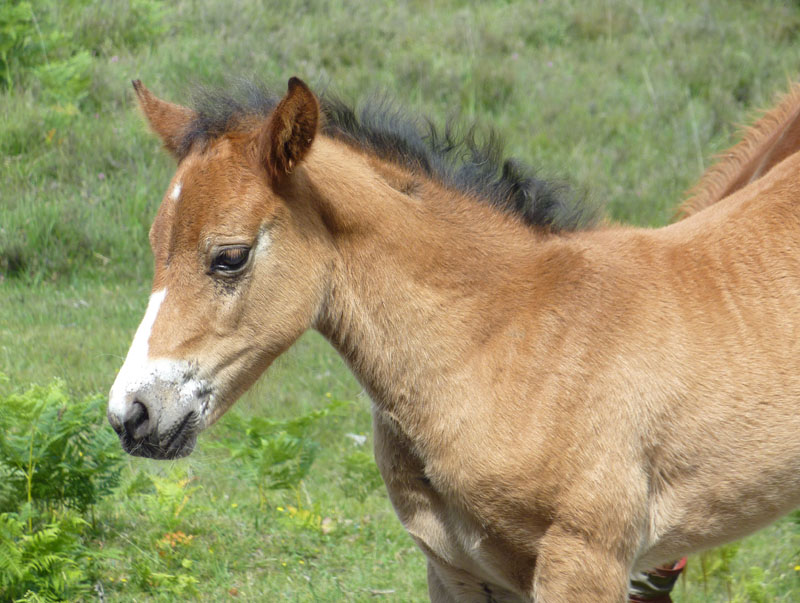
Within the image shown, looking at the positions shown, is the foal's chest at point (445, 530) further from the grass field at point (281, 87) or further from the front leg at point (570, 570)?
the grass field at point (281, 87)

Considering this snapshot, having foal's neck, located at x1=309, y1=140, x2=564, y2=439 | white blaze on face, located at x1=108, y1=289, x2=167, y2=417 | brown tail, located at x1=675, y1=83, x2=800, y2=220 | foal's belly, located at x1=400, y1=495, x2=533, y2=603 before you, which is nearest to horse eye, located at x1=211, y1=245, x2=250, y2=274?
white blaze on face, located at x1=108, y1=289, x2=167, y2=417

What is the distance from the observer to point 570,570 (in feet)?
10.0

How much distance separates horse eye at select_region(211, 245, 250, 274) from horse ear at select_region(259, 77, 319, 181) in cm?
26

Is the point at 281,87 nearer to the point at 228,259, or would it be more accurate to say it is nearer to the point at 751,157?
the point at 751,157

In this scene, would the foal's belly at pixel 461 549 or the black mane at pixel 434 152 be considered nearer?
the foal's belly at pixel 461 549

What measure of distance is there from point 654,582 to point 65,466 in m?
2.57

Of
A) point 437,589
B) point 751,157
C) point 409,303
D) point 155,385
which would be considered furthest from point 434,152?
point 751,157

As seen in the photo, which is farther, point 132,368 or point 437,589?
point 437,589

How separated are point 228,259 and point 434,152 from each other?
93cm

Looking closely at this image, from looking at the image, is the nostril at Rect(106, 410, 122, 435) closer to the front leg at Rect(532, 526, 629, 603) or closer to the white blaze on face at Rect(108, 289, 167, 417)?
the white blaze on face at Rect(108, 289, 167, 417)

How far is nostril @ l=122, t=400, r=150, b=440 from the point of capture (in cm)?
290

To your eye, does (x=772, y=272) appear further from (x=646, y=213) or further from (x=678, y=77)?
(x=678, y=77)

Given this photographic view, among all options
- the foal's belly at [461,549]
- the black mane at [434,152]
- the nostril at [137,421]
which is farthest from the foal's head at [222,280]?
the foal's belly at [461,549]

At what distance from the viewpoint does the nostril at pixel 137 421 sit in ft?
9.52
